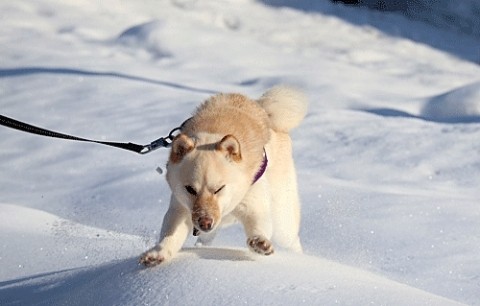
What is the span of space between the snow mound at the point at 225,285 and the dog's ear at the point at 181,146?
302mm

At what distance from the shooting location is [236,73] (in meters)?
7.95

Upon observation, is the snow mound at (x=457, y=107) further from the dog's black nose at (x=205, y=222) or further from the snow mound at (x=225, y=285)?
the dog's black nose at (x=205, y=222)

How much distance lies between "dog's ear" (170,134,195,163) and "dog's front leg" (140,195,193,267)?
0.16 meters

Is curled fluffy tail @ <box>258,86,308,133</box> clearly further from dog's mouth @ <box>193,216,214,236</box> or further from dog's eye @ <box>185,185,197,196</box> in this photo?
dog's mouth @ <box>193,216,214,236</box>

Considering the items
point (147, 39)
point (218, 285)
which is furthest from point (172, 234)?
point (147, 39)

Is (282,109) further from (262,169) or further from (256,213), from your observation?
(256,213)

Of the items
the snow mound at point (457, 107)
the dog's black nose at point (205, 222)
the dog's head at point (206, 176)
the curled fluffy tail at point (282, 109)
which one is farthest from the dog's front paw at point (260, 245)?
the snow mound at point (457, 107)

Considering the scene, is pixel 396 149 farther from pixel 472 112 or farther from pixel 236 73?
pixel 236 73

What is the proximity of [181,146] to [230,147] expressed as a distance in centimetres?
15

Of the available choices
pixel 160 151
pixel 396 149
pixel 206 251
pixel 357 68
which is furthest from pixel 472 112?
pixel 206 251

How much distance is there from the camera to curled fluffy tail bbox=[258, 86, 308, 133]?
3.70 m

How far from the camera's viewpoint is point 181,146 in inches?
117

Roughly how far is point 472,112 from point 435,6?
13.3 feet

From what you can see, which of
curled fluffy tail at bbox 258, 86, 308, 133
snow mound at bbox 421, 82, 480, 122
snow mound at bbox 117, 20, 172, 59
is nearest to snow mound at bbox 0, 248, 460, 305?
curled fluffy tail at bbox 258, 86, 308, 133
